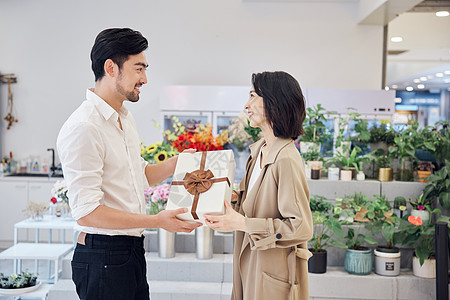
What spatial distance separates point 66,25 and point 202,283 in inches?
194

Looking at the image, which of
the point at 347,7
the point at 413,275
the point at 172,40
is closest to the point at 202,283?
the point at 413,275

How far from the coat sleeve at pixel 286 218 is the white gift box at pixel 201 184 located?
0.15 meters

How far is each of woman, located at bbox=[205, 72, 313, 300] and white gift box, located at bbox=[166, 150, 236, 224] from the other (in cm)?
5

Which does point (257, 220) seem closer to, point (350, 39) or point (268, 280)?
point (268, 280)

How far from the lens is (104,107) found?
1.90 meters

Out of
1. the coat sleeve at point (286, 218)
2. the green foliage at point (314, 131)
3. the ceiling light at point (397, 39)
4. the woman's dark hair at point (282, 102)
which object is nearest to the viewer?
the coat sleeve at point (286, 218)

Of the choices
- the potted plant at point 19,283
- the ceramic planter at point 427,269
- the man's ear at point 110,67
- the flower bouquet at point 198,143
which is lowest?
the potted plant at point 19,283

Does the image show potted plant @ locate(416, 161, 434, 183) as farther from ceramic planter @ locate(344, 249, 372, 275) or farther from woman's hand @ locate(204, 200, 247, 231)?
woman's hand @ locate(204, 200, 247, 231)

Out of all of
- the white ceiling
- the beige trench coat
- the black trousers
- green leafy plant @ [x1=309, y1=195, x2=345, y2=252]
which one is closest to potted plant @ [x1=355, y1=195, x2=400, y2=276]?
green leafy plant @ [x1=309, y1=195, x2=345, y2=252]

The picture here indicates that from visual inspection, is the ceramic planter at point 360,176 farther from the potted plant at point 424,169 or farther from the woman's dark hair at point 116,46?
the woman's dark hair at point 116,46

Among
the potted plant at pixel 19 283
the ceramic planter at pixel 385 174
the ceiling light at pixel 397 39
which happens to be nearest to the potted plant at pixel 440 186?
the ceramic planter at pixel 385 174

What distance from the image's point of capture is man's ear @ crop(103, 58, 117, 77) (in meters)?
1.90

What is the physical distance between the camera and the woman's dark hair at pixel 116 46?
1881 millimetres

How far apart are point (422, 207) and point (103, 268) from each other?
2546mm
